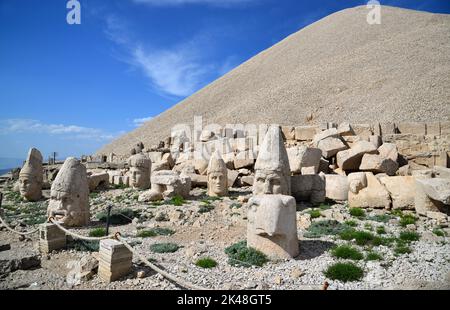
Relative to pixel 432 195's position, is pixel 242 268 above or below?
below

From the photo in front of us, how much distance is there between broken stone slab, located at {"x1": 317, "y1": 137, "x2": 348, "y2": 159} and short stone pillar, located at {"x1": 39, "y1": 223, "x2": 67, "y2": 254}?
1015 cm

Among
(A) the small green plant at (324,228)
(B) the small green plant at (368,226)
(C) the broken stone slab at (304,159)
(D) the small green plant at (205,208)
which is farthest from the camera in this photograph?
(C) the broken stone slab at (304,159)

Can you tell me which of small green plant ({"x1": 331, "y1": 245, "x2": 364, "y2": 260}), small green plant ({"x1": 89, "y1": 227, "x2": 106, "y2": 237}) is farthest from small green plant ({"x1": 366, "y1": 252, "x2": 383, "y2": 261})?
small green plant ({"x1": 89, "y1": 227, "x2": 106, "y2": 237})

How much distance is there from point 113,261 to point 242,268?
6.84 feet

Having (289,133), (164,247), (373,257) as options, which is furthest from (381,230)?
(289,133)

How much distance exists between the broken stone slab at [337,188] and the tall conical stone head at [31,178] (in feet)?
36.8

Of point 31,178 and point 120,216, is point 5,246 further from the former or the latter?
point 31,178

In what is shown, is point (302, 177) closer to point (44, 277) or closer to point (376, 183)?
point (376, 183)

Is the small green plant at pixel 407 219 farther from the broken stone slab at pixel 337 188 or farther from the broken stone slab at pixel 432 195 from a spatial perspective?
the broken stone slab at pixel 337 188

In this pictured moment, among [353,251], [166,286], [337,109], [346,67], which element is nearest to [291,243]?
[353,251]

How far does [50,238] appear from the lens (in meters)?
6.45

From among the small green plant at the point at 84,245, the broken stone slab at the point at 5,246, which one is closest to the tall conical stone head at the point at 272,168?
the small green plant at the point at 84,245

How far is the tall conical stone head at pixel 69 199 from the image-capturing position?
8.21 metres

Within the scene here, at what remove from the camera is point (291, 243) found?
5859 millimetres
